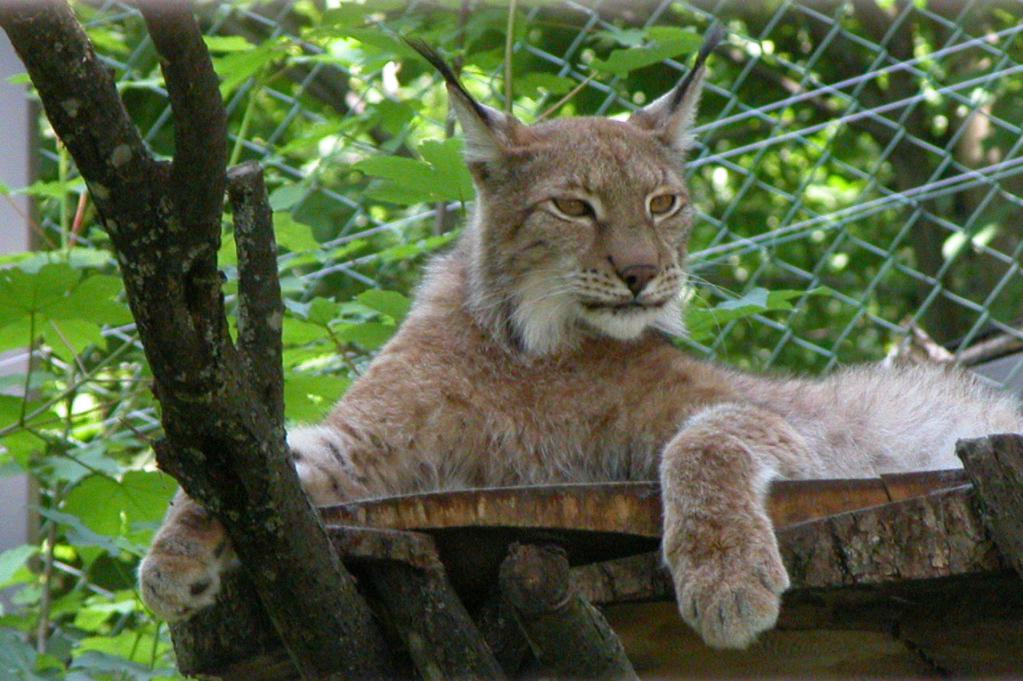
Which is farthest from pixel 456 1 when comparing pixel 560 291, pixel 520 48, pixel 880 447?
pixel 880 447

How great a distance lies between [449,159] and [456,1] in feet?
3.17

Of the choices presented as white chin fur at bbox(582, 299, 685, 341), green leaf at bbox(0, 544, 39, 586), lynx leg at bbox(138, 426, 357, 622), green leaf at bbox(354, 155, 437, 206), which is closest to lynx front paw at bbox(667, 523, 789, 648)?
lynx leg at bbox(138, 426, 357, 622)

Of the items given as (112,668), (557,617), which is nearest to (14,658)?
(112,668)

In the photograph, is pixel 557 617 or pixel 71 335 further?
pixel 71 335

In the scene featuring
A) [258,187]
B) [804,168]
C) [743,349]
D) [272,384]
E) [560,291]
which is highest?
[258,187]

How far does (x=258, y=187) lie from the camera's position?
6.96 ft

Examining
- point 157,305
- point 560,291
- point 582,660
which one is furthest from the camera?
Answer: point 560,291

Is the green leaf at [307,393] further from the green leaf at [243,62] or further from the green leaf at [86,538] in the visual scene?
the green leaf at [243,62]

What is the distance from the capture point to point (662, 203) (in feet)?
11.2

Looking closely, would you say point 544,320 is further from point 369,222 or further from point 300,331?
point 369,222

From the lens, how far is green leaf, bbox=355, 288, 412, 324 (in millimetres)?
3619

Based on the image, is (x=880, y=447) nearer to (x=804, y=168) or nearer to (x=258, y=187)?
(x=258, y=187)

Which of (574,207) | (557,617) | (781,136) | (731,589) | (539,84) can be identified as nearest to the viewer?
(557,617)

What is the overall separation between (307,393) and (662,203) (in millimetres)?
967
